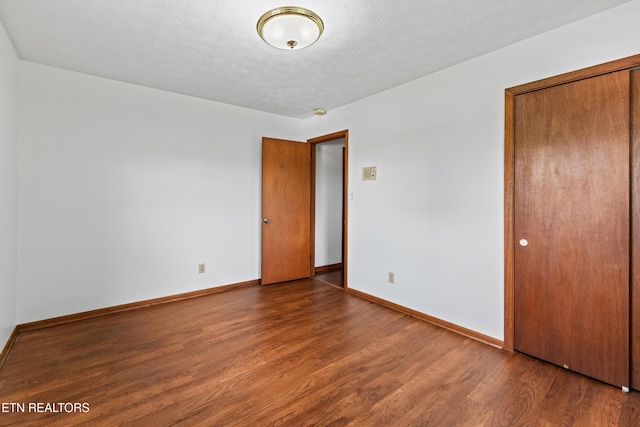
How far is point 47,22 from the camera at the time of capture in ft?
6.61

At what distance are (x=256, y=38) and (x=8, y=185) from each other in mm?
2278

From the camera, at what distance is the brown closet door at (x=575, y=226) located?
5.96ft

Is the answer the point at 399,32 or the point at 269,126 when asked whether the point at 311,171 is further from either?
the point at 399,32

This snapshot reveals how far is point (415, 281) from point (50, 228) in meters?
3.60

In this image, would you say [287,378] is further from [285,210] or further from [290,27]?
[285,210]

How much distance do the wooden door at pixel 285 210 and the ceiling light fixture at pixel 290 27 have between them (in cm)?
198

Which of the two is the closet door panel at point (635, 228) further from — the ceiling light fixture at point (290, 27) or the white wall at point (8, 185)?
the white wall at point (8, 185)

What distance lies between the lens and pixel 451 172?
263cm

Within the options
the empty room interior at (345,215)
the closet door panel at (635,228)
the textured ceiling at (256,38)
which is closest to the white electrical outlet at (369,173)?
the empty room interior at (345,215)

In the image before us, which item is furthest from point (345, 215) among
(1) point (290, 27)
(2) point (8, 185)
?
(2) point (8, 185)

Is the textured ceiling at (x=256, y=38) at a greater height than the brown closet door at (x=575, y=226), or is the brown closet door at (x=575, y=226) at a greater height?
the textured ceiling at (x=256, y=38)

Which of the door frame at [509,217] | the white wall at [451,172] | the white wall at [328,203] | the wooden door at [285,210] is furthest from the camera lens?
the white wall at [328,203]

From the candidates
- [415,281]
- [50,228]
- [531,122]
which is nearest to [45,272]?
[50,228]

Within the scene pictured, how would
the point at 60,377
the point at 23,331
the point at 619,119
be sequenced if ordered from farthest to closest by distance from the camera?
the point at 23,331 < the point at 60,377 < the point at 619,119
